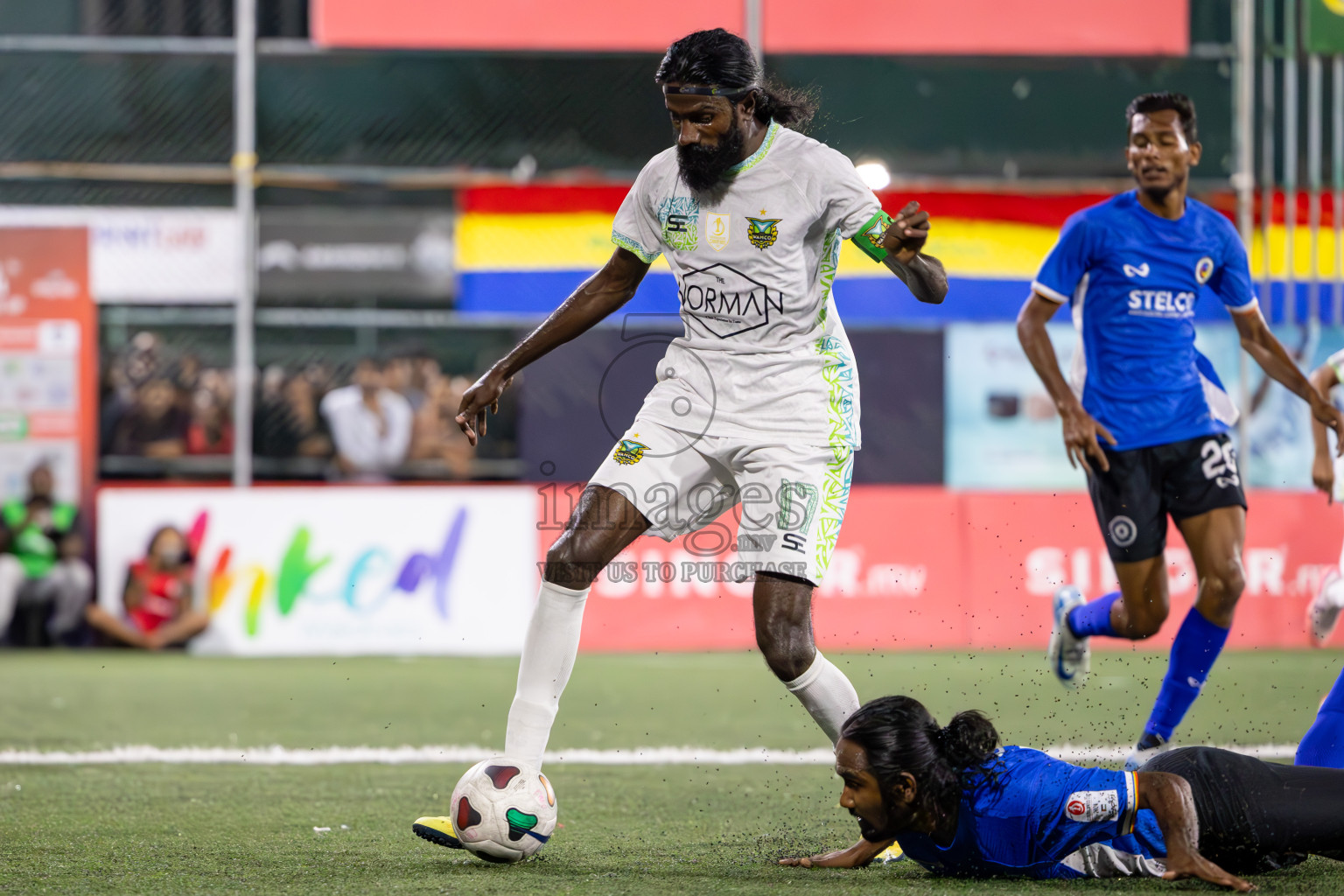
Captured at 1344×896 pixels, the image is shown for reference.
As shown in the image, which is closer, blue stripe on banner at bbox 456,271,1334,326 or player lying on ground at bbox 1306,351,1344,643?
player lying on ground at bbox 1306,351,1344,643

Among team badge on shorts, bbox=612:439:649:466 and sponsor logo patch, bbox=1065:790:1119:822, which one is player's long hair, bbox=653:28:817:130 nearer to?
team badge on shorts, bbox=612:439:649:466

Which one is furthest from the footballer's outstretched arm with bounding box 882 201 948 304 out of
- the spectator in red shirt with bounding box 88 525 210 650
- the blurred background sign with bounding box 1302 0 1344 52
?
the blurred background sign with bounding box 1302 0 1344 52

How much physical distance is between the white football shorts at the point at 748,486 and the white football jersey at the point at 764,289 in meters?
0.05

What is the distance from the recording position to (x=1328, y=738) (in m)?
4.59

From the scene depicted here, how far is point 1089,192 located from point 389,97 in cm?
600

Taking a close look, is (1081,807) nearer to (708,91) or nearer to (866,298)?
(708,91)

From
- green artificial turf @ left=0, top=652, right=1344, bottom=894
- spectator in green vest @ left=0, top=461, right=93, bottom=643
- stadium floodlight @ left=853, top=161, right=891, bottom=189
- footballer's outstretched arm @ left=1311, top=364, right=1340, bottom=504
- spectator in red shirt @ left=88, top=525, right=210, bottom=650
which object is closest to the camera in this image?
green artificial turf @ left=0, top=652, right=1344, bottom=894

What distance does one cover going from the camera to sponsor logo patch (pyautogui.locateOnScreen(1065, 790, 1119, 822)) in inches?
153

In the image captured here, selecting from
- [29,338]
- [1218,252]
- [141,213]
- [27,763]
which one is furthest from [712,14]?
[27,763]

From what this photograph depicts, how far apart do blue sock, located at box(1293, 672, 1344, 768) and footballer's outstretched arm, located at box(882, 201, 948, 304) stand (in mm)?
1559

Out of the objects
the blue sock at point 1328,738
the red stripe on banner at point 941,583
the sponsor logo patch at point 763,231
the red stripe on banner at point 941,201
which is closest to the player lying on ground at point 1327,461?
the blue sock at point 1328,738

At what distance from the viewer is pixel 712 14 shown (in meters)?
13.9

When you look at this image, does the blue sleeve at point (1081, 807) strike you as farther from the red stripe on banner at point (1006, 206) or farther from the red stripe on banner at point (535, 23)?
the red stripe on banner at point (1006, 206)

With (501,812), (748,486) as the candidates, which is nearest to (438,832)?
(501,812)
